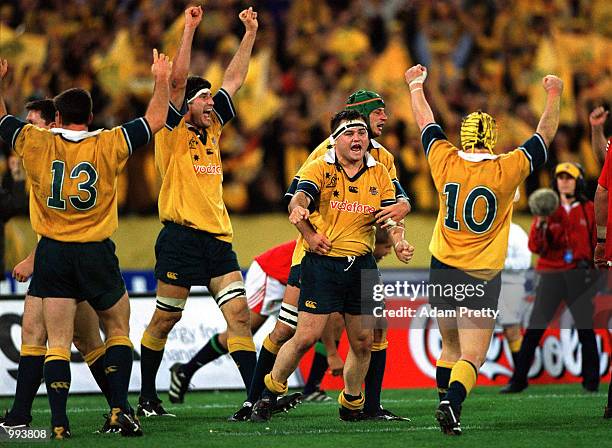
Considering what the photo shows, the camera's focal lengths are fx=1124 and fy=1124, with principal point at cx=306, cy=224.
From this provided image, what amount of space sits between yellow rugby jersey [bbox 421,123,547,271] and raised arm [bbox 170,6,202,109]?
1804 mm

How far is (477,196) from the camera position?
696 cm

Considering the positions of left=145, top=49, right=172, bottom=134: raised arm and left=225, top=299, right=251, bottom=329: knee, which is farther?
left=225, top=299, right=251, bottom=329: knee

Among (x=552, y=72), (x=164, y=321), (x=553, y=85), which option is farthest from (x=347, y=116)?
(x=552, y=72)

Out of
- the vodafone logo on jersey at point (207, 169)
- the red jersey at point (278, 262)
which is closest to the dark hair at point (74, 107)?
the vodafone logo on jersey at point (207, 169)

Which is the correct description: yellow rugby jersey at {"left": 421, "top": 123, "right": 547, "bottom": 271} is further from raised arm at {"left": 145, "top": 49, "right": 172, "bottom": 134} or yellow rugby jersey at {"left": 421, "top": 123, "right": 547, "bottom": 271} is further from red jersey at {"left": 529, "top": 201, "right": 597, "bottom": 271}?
red jersey at {"left": 529, "top": 201, "right": 597, "bottom": 271}

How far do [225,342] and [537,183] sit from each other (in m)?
7.00

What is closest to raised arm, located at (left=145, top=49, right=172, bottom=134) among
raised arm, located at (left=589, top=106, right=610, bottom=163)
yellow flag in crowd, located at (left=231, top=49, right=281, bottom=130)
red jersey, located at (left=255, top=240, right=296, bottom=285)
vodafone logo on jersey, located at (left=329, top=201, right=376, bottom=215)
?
vodafone logo on jersey, located at (left=329, top=201, right=376, bottom=215)

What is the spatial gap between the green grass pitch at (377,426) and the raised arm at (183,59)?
2269 mm

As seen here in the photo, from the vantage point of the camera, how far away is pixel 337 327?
9422 mm

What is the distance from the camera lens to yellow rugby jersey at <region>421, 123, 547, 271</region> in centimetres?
695

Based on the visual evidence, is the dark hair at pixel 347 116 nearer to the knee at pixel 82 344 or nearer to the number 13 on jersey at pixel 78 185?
the number 13 on jersey at pixel 78 185

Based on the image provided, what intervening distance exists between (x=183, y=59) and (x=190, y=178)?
2.75 ft

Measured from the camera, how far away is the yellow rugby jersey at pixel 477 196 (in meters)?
6.95

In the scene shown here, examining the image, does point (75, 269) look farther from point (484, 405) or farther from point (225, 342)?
point (484, 405)
